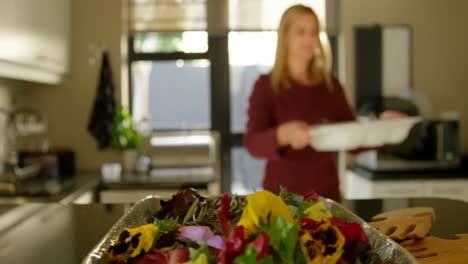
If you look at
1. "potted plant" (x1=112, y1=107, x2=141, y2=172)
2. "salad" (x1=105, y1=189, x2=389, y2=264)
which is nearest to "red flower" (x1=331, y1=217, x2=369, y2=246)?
"salad" (x1=105, y1=189, x2=389, y2=264)

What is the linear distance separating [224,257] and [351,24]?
3182mm

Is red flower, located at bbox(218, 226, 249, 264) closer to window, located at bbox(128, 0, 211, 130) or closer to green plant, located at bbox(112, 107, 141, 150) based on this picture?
green plant, located at bbox(112, 107, 141, 150)

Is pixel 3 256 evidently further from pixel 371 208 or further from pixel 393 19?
pixel 393 19

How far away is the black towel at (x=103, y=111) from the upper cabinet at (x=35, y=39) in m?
0.23

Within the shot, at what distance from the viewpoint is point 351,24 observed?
11.7 ft

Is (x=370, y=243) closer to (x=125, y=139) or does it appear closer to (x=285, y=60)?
(x=285, y=60)

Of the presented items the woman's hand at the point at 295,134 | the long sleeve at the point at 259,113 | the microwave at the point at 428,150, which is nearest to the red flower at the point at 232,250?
the woman's hand at the point at 295,134

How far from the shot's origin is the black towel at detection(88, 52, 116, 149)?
3447 millimetres

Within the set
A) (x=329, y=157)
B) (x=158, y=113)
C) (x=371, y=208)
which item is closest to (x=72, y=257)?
(x=371, y=208)

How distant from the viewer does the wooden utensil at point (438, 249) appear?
0.93 meters

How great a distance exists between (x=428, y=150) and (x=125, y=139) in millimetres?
1771

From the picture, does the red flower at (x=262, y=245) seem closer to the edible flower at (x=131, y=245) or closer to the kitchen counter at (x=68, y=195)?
the edible flower at (x=131, y=245)

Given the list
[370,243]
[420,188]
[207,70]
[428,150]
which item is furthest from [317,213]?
[207,70]

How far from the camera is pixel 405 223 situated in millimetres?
1078
